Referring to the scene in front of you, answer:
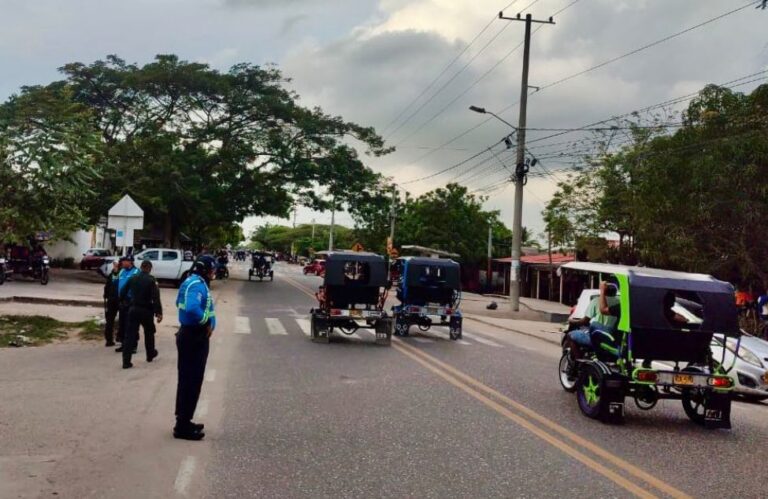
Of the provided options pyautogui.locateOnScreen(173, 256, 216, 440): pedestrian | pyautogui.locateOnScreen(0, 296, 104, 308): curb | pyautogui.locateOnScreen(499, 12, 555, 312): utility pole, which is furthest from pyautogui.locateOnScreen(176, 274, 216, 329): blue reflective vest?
pyautogui.locateOnScreen(499, 12, 555, 312): utility pole

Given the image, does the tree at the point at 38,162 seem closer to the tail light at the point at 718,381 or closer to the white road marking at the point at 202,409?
the white road marking at the point at 202,409

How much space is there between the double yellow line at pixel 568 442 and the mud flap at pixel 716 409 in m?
1.81

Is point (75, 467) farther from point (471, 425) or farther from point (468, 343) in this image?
point (468, 343)

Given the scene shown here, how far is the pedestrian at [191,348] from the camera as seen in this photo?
7.15 m

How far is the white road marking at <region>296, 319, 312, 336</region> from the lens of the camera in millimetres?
18594

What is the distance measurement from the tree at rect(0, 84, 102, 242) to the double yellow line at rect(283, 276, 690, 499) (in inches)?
319

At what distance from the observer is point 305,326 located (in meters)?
20.1

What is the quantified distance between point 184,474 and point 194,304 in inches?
73.9

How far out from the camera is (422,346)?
16391mm

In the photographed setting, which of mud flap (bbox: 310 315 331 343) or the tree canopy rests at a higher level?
the tree canopy

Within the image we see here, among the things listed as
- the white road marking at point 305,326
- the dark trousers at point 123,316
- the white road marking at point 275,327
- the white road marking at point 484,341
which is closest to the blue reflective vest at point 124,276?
the dark trousers at point 123,316

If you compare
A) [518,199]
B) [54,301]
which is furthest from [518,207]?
[54,301]

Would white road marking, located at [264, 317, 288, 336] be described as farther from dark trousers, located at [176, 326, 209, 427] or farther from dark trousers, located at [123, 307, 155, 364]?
dark trousers, located at [176, 326, 209, 427]

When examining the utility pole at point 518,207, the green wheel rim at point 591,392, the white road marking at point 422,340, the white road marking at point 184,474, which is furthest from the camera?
the utility pole at point 518,207
